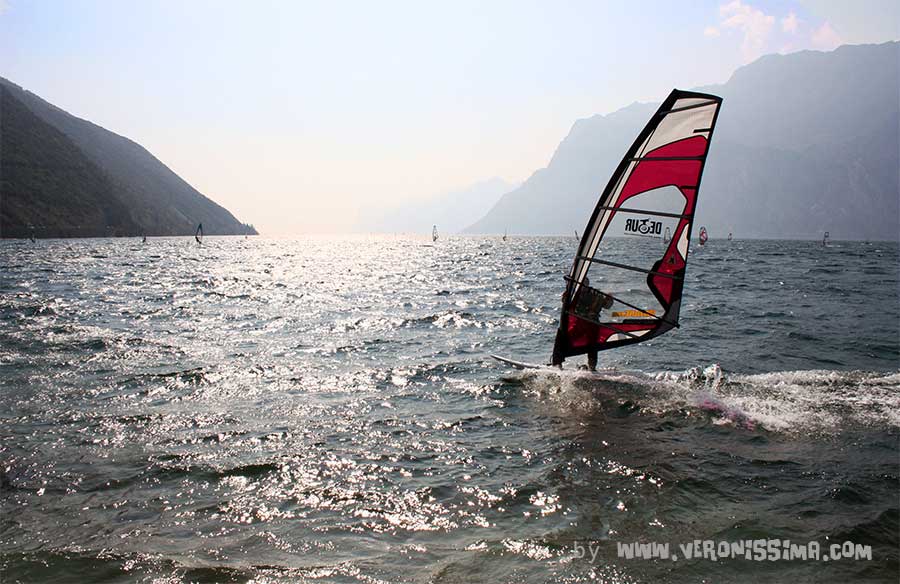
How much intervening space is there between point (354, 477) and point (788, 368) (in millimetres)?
11028

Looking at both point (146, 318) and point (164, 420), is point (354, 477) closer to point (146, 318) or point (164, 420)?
point (164, 420)

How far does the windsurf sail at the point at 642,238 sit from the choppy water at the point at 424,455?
1.25 metres

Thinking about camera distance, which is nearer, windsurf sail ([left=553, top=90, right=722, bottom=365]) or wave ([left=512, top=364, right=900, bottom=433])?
wave ([left=512, top=364, right=900, bottom=433])

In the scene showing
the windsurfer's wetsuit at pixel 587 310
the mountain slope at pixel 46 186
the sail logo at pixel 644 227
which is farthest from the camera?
the mountain slope at pixel 46 186

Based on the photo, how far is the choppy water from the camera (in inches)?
184

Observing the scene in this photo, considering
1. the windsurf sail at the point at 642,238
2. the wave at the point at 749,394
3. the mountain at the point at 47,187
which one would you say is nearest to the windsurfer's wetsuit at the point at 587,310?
the windsurf sail at the point at 642,238

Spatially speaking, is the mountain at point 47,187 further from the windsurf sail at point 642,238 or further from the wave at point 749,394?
the wave at point 749,394

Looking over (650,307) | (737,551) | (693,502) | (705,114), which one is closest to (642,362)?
(650,307)

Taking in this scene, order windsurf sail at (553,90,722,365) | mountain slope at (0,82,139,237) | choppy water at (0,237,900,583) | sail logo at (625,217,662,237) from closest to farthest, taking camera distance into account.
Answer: choppy water at (0,237,900,583) → windsurf sail at (553,90,722,365) → sail logo at (625,217,662,237) → mountain slope at (0,82,139,237)

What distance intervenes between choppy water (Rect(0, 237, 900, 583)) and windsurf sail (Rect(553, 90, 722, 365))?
1251 mm

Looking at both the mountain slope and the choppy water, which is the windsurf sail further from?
the mountain slope

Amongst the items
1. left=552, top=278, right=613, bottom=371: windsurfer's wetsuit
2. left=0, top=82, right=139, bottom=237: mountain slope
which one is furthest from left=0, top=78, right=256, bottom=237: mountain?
left=552, top=278, right=613, bottom=371: windsurfer's wetsuit

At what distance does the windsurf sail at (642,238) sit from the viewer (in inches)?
352

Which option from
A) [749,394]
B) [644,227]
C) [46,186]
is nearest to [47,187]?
[46,186]
